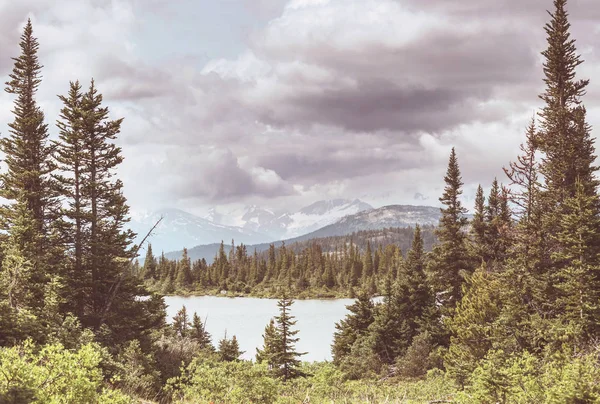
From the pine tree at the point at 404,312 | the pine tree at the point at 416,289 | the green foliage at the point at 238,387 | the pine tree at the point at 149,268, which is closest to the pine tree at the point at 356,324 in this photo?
the pine tree at the point at 404,312

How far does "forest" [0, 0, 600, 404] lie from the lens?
1573 centimetres

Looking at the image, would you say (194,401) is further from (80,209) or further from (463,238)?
(463,238)

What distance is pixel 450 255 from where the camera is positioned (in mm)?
36156

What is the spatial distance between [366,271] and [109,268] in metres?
124

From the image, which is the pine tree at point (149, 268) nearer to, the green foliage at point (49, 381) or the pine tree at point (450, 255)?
the pine tree at point (450, 255)

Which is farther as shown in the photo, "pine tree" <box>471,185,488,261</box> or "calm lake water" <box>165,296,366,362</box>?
"calm lake water" <box>165,296,366,362</box>

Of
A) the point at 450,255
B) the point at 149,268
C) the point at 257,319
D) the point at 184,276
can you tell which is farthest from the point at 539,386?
the point at 149,268

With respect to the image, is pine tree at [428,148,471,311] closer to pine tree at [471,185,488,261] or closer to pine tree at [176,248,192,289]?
pine tree at [471,185,488,261]

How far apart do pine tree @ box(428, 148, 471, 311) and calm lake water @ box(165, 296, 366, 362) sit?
61.9 ft

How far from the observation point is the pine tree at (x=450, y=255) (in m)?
36.1

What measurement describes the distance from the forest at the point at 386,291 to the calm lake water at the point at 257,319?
17.0 metres

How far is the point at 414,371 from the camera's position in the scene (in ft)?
112

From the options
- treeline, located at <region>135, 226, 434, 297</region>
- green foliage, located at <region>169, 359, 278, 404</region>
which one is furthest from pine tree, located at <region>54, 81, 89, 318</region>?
treeline, located at <region>135, 226, 434, 297</region>

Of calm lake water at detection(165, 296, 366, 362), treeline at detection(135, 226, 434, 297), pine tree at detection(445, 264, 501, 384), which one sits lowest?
calm lake water at detection(165, 296, 366, 362)
